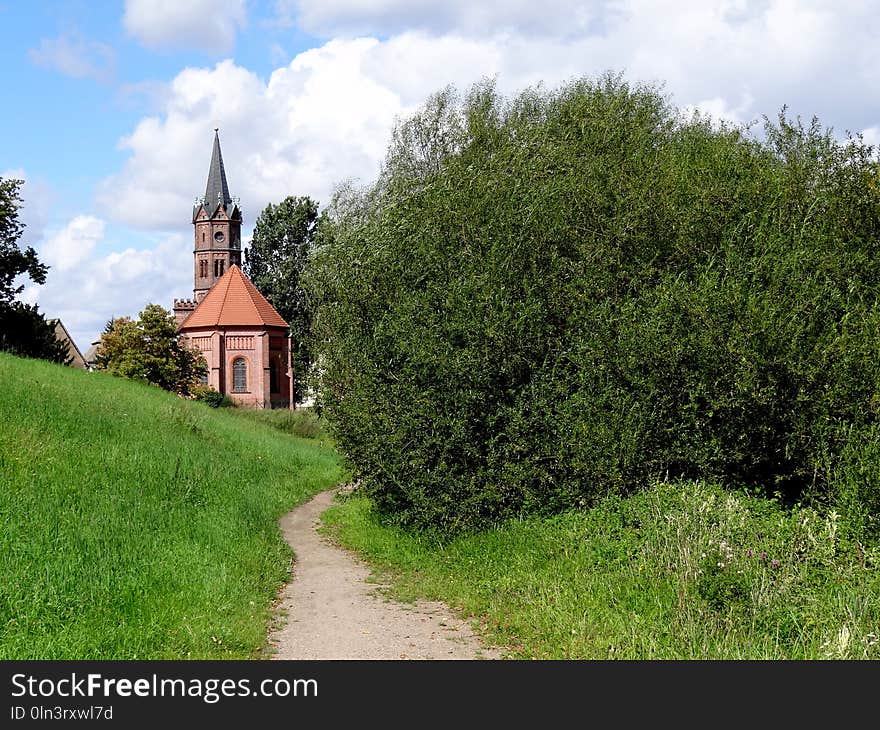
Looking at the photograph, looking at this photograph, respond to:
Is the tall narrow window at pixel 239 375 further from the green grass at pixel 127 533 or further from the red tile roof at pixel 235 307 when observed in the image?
the green grass at pixel 127 533

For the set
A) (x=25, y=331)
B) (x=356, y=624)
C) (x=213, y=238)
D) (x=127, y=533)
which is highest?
(x=213, y=238)

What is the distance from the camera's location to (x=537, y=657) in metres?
7.55

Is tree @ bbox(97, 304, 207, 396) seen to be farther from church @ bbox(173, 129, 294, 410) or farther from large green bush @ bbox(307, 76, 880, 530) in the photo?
large green bush @ bbox(307, 76, 880, 530)

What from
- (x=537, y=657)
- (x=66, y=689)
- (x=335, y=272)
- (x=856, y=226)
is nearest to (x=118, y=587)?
(x=66, y=689)

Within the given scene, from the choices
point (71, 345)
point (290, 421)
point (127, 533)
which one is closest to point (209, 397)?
point (290, 421)

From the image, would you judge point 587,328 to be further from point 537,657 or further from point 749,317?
point 537,657

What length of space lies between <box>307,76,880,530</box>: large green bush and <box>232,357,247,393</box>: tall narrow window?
49.4m

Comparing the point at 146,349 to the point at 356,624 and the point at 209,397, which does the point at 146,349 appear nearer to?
the point at 209,397

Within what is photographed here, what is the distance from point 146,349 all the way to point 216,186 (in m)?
47.6

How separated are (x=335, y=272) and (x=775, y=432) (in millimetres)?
8367

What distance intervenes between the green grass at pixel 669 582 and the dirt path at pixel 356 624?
0.36m

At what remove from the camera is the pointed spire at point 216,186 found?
89.7 meters

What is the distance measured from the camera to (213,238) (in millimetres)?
89250

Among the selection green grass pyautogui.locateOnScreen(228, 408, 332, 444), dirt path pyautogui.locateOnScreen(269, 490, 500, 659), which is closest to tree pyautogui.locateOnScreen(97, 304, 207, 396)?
green grass pyautogui.locateOnScreen(228, 408, 332, 444)
